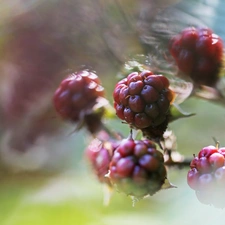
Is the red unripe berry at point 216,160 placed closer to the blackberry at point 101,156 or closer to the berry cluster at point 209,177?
the berry cluster at point 209,177

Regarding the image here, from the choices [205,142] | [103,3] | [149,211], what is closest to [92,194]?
[149,211]

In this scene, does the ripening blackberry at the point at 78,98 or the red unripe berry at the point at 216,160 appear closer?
the red unripe berry at the point at 216,160

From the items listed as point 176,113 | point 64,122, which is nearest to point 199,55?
point 176,113

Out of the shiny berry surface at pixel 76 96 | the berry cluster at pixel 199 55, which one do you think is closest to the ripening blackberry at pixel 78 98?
the shiny berry surface at pixel 76 96

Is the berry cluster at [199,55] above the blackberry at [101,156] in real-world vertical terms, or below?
above

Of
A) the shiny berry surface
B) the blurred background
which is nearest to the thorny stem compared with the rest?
the blurred background

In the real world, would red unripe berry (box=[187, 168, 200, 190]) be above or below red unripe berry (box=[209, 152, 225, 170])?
below

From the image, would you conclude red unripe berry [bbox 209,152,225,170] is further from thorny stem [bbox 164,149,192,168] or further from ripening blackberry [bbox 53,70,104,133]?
ripening blackberry [bbox 53,70,104,133]
